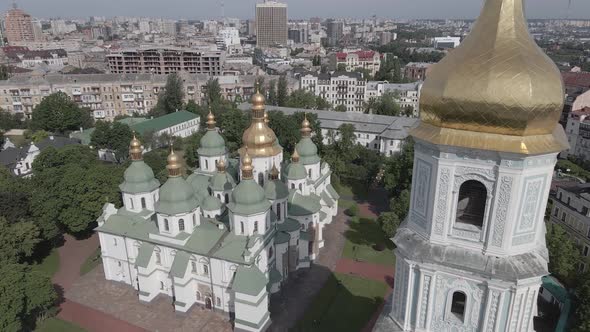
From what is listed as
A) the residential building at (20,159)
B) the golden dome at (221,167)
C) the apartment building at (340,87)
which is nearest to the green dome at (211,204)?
the golden dome at (221,167)

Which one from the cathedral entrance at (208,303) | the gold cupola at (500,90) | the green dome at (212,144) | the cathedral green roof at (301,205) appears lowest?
the cathedral entrance at (208,303)

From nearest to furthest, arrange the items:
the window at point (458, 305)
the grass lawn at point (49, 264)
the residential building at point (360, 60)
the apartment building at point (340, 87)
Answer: the window at point (458, 305) → the grass lawn at point (49, 264) → the apartment building at point (340, 87) → the residential building at point (360, 60)

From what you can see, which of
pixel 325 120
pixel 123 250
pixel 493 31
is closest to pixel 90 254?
pixel 123 250

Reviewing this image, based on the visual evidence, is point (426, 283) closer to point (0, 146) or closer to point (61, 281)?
point (61, 281)

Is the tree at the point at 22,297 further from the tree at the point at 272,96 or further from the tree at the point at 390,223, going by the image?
the tree at the point at 272,96

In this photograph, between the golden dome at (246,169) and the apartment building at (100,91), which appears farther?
the apartment building at (100,91)

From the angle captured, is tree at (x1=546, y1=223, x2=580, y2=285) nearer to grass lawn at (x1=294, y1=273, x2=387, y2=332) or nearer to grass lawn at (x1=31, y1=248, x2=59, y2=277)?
grass lawn at (x1=294, y1=273, x2=387, y2=332)

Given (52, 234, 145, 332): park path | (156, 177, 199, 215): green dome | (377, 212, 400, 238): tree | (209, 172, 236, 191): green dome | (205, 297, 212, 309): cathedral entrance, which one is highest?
(156, 177, 199, 215): green dome

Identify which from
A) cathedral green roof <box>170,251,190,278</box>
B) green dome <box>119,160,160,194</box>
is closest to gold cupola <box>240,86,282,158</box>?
green dome <box>119,160,160,194</box>
